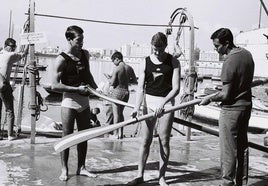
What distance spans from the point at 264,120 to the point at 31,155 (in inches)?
600

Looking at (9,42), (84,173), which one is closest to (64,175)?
(84,173)

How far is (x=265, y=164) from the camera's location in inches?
269

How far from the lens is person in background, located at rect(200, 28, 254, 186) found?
4.25 metres

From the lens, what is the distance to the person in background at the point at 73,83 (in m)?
5.04

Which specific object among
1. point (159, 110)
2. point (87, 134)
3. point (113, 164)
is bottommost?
point (113, 164)

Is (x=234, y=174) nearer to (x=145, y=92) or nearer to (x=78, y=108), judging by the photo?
(x=145, y=92)

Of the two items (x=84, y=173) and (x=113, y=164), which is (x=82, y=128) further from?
(x=113, y=164)

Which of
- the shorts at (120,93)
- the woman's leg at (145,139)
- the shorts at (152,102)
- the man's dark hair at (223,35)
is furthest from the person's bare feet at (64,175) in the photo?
the shorts at (120,93)

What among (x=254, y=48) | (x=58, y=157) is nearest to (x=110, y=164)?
(x=58, y=157)

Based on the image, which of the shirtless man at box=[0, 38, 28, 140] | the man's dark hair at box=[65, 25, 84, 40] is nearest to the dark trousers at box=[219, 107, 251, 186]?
the man's dark hair at box=[65, 25, 84, 40]

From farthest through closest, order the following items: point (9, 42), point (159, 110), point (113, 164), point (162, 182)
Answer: point (9, 42) < point (113, 164) < point (162, 182) < point (159, 110)

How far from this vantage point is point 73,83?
16.9ft

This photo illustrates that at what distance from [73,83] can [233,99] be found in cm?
217

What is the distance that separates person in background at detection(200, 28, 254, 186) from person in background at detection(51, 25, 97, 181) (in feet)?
5.95
